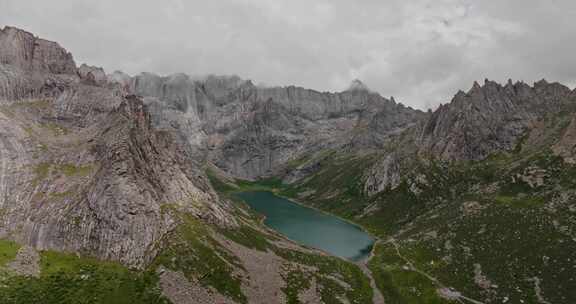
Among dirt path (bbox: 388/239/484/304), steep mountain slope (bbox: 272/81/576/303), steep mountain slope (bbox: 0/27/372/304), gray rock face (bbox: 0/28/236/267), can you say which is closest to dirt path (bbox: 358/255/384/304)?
steep mountain slope (bbox: 272/81/576/303)

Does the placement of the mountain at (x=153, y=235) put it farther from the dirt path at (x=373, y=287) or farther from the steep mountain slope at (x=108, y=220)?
the dirt path at (x=373, y=287)

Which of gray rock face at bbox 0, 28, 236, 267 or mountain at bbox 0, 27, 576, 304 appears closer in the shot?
mountain at bbox 0, 27, 576, 304

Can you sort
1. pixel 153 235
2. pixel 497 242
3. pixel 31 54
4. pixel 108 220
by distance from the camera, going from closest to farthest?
pixel 108 220, pixel 153 235, pixel 497 242, pixel 31 54

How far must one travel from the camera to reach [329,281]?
347 ft

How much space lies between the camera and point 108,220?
94.6 m

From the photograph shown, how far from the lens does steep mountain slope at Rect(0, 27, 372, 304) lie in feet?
264

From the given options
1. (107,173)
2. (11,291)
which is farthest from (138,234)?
(11,291)

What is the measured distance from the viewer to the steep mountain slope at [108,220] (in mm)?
80438

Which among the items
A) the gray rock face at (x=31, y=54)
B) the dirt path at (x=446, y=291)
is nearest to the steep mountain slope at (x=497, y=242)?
the dirt path at (x=446, y=291)

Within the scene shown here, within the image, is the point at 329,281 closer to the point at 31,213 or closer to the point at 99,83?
the point at 31,213

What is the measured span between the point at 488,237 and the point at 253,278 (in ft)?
272

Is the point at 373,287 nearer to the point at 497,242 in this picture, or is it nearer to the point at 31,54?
the point at 497,242

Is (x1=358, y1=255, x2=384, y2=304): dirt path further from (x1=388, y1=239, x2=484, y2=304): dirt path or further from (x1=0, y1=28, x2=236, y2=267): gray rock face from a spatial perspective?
(x1=0, y1=28, x2=236, y2=267): gray rock face

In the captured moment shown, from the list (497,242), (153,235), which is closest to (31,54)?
(153,235)
